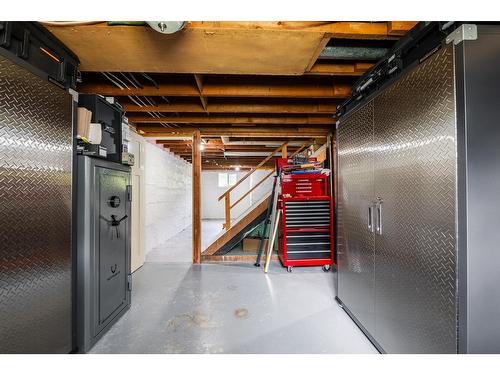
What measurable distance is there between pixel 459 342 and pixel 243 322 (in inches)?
65.1

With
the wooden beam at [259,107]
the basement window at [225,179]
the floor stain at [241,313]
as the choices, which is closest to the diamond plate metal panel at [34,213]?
the floor stain at [241,313]

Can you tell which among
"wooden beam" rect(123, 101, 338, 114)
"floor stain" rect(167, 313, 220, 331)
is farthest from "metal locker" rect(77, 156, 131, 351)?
"wooden beam" rect(123, 101, 338, 114)

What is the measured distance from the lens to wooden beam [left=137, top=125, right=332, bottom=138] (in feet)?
14.6

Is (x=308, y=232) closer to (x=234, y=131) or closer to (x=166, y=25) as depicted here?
(x=234, y=131)

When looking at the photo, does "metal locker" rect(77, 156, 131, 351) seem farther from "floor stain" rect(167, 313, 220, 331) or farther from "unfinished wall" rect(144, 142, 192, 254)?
"unfinished wall" rect(144, 142, 192, 254)

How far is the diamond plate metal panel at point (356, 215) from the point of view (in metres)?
2.02

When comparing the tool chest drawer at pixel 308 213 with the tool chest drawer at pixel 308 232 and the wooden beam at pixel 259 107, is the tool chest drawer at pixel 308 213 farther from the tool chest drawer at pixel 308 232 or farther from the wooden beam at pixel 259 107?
the wooden beam at pixel 259 107

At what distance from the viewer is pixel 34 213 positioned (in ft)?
4.83

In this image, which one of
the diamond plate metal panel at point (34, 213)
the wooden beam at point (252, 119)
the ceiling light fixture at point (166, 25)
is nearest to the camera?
the diamond plate metal panel at point (34, 213)

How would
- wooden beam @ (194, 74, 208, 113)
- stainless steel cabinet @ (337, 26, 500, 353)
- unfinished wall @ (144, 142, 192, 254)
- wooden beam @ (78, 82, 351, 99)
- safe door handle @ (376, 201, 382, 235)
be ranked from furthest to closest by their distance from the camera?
unfinished wall @ (144, 142, 192, 254) → wooden beam @ (78, 82, 351, 99) → wooden beam @ (194, 74, 208, 113) → safe door handle @ (376, 201, 382, 235) → stainless steel cabinet @ (337, 26, 500, 353)

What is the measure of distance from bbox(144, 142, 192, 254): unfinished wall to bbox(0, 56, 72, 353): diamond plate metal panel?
2.86m

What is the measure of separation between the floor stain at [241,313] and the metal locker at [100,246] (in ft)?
3.77

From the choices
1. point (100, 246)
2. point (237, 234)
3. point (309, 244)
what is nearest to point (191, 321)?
point (100, 246)
